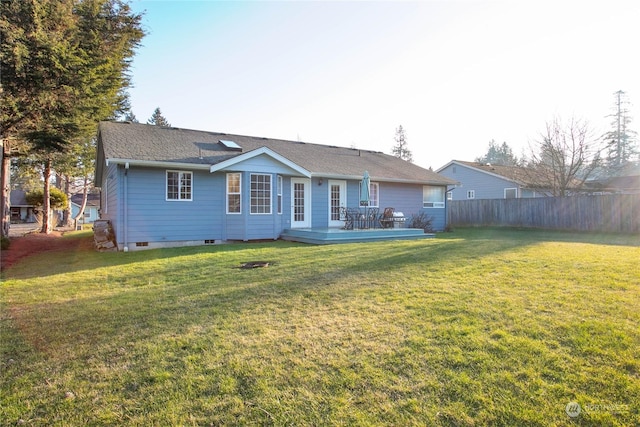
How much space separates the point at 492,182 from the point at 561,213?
912cm

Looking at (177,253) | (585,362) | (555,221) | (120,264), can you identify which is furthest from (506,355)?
(555,221)

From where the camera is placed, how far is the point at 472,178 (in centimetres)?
2731

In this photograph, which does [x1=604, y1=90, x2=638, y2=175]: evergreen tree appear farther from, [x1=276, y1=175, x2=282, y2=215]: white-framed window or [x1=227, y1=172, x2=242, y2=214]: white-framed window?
[x1=227, y1=172, x2=242, y2=214]: white-framed window

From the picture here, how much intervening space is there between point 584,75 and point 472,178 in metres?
16.7

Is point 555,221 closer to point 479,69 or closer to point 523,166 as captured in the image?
point 523,166

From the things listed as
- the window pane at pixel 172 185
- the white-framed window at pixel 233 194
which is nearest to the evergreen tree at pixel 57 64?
the window pane at pixel 172 185

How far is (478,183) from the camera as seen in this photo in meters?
26.9

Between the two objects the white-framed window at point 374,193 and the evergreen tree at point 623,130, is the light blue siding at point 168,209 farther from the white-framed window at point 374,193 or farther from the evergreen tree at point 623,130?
the evergreen tree at point 623,130

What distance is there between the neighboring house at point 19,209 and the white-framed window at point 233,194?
4511 centimetres

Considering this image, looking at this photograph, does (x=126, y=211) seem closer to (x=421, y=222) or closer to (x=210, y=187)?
(x=210, y=187)

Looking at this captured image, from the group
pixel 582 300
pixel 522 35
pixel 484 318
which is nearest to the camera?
pixel 484 318

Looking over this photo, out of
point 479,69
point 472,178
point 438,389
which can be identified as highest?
point 479,69

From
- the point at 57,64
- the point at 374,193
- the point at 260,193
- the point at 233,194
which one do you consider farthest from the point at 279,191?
the point at 57,64

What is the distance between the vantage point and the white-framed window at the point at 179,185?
36.9ft
